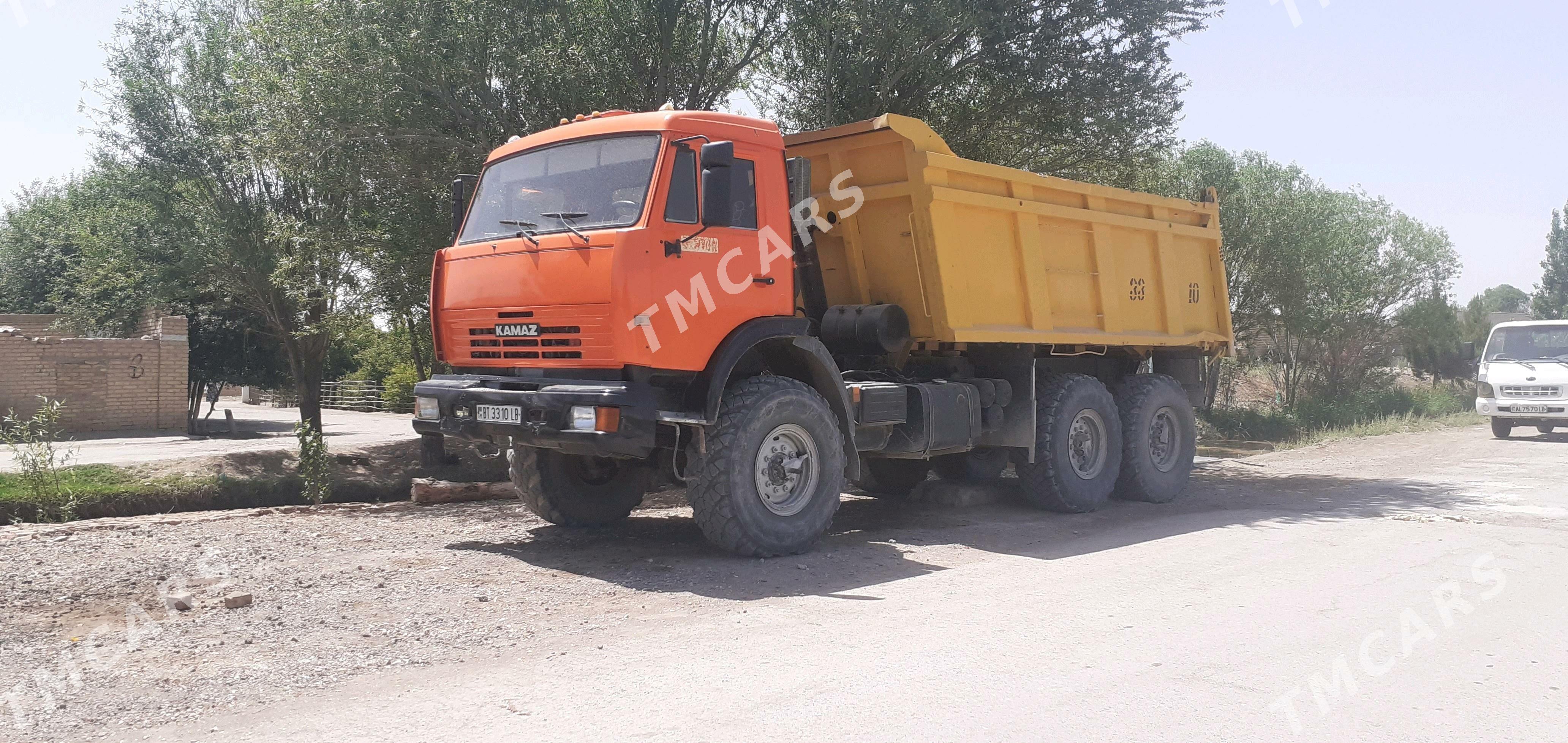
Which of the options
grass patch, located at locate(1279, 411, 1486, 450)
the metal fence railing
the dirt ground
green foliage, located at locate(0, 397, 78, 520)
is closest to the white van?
grass patch, located at locate(1279, 411, 1486, 450)

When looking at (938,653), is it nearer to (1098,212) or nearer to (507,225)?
(507,225)

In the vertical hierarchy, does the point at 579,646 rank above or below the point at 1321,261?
below

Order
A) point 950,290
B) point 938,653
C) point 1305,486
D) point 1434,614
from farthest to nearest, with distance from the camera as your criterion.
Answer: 1. point 1305,486
2. point 950,290
3. point 1434,614
4. point 938,653

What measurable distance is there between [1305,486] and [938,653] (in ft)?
29.6

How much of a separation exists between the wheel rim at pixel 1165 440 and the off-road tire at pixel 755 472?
506 cm

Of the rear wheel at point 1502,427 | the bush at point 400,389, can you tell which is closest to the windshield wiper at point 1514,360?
the rear wheel at point 1502,427

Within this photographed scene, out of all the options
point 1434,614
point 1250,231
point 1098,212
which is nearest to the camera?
point 1434,614

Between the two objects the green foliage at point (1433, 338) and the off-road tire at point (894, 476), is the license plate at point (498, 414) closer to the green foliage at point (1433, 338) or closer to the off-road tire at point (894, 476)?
the off-road tire at point (894, 476)

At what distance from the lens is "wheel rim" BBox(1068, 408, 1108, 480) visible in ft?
33.9

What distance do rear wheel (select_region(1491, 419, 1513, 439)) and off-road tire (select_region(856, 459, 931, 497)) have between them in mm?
12909

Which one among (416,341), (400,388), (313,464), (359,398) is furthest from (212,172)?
(359,398)

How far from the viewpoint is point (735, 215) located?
24.1 feet

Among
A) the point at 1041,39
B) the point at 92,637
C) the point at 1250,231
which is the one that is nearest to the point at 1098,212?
the point at 1041,39

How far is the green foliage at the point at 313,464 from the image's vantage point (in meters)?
11.9
